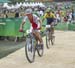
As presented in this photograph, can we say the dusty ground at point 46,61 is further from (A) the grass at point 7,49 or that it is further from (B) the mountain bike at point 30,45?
(A) the grass at point 7,49

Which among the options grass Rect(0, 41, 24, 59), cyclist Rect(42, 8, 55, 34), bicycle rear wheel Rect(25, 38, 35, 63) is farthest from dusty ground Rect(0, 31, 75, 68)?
cyclist Rect(42, 8, 55, 34)

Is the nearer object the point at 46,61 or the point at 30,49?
the point at 30,49

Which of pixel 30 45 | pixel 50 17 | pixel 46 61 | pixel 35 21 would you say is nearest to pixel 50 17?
pixel 50 17

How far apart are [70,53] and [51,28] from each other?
7.87 feet

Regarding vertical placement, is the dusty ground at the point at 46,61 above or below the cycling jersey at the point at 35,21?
below

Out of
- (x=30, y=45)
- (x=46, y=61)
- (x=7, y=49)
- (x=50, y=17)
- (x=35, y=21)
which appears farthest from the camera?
(x=7, y=49)

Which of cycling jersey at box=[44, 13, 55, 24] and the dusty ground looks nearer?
the dusty ground

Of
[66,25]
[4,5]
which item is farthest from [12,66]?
[4,5]

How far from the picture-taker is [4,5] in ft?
137

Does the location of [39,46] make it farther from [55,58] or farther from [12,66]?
[12,66]

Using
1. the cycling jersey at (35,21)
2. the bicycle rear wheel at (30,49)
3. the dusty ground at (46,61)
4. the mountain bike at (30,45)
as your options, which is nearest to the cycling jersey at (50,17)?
the dusty ground at (46,61)

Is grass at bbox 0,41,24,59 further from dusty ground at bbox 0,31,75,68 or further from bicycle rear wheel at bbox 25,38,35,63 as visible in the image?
bicycle rear wheel at bbox 25,38,35,63

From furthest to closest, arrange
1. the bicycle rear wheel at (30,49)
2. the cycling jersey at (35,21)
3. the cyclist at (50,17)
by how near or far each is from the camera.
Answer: the cyclist at (50,17) < the cycling jersey at (35,21) < the bicycle rear wheel at (30,49)

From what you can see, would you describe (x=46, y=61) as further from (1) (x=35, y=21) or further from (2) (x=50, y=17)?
(2) (x=50, y=17)
